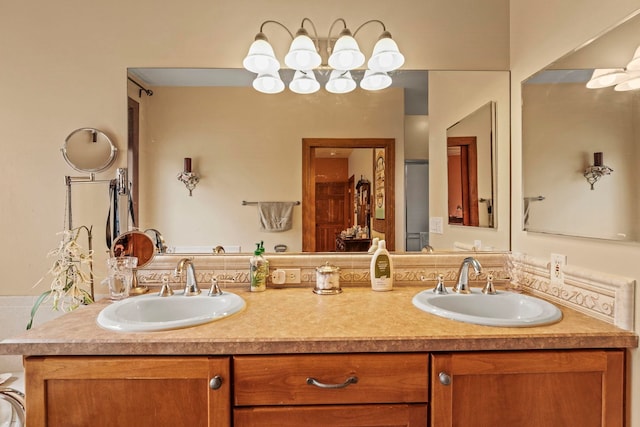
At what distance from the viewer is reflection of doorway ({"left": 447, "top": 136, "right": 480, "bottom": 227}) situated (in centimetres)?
169

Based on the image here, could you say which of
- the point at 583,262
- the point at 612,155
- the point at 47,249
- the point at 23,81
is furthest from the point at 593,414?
the point at 23,81

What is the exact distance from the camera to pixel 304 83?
5.35 feet

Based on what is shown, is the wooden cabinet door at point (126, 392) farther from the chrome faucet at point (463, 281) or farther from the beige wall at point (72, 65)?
the chrome faucet at point (463, 281)

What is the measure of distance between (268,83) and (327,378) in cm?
133

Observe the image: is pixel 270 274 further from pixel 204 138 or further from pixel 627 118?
pixel 627 118

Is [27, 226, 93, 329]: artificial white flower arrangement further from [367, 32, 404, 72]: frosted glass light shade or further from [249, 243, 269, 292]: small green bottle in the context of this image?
[367, 32, 404, 72]: frosted glass light shade

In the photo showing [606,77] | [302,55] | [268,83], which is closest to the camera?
[606,77]

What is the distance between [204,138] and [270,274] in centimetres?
75

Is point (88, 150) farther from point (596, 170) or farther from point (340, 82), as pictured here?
point (596, 170)

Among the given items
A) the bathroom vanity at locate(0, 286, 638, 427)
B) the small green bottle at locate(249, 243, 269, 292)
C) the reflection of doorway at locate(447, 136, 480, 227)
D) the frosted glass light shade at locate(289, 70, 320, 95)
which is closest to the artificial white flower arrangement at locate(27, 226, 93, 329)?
the bathroom vanity at locate(0, 286, 638, 427)

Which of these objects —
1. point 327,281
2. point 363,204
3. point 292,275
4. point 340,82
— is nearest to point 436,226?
point 363,204

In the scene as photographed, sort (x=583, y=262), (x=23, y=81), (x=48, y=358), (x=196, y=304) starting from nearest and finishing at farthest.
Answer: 1. (x=48, y=358)
2. (x=583, y=262)
3. (x=196, y=304)
4. (x=23, y=81)

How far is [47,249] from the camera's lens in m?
1.59

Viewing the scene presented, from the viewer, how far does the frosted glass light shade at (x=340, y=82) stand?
1627 millimetres
